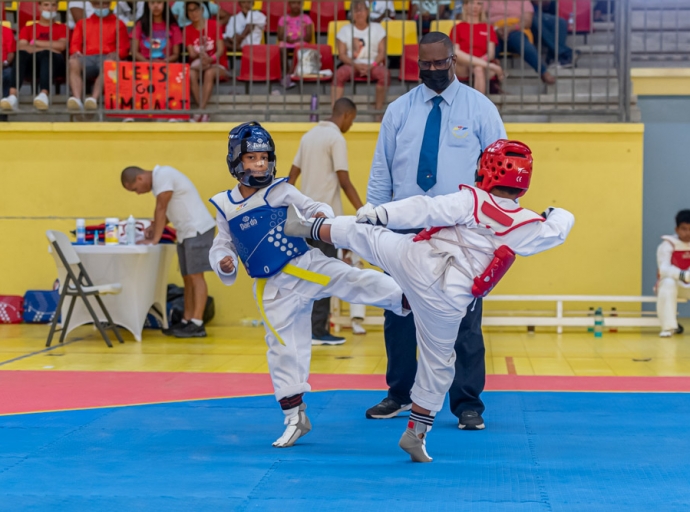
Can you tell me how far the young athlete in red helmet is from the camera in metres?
3.87

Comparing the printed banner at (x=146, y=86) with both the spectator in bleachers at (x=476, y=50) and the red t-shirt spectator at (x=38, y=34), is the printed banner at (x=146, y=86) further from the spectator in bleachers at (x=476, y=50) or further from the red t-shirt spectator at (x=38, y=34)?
the spectator in bleachers at (x=476, y=50)

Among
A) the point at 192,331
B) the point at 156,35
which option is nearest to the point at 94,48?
the point at 156,35

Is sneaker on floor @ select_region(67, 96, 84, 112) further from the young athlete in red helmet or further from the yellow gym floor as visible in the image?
the young athlete in red helmet

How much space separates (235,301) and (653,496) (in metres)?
6.61

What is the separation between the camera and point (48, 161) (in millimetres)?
9797

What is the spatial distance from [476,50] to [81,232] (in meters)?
4.45

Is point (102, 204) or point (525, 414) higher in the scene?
point (102, 204)

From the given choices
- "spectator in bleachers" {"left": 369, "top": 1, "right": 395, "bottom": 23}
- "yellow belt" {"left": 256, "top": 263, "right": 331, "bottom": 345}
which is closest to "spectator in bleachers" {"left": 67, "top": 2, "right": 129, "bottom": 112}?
"spectator in bleachers" {"left": 369, "top": 1, "right": 395, "bottom": 23}

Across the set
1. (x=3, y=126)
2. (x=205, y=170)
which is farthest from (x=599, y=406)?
(x=3, y=126)

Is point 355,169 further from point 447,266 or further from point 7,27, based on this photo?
point 447,266

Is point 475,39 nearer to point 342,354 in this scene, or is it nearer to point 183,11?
point 183,11

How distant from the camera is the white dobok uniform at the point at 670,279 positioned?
852cm

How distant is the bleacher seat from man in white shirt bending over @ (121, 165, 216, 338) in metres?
3.20

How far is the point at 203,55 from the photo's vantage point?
10.2 metres
